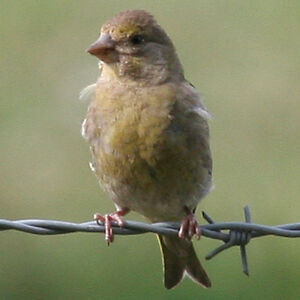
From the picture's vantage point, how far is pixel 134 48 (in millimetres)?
7602

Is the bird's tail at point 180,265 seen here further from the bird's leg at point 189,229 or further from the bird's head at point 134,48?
the bird's head at point 134,48

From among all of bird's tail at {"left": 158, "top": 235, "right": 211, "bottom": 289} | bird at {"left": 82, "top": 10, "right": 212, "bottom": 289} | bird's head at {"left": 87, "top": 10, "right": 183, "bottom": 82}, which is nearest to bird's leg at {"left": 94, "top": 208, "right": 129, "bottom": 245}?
bird at {"left": 82, "top": 10, "right": 212, "bottom": 289}

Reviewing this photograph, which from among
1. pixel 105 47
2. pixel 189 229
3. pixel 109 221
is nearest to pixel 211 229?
pixel 189 229

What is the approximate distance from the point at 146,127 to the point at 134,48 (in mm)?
455

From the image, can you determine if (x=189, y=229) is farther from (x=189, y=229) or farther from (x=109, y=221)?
(x=109, y=221)

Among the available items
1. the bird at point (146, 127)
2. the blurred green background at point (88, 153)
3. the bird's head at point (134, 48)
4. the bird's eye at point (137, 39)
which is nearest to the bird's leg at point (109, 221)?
the bird at point (146, 127)

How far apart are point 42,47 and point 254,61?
5.88ft

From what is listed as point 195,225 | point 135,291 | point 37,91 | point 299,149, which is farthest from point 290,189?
point 195,225

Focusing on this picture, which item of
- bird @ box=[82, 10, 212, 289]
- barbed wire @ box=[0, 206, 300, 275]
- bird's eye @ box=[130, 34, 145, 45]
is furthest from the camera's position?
bird's eye @ box=[130, 34, 145, 45]

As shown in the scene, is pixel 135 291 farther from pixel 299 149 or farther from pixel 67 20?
pixel 67 20

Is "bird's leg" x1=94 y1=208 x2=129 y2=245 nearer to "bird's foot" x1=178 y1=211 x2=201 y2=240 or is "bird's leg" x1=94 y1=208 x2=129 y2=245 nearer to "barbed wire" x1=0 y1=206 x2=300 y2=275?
"barbed wire" x1=0 y1=206 x2=300 y2=275

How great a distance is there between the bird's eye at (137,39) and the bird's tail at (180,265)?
3.22ft

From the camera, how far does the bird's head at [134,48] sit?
7.56 m

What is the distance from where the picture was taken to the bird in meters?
7.37
